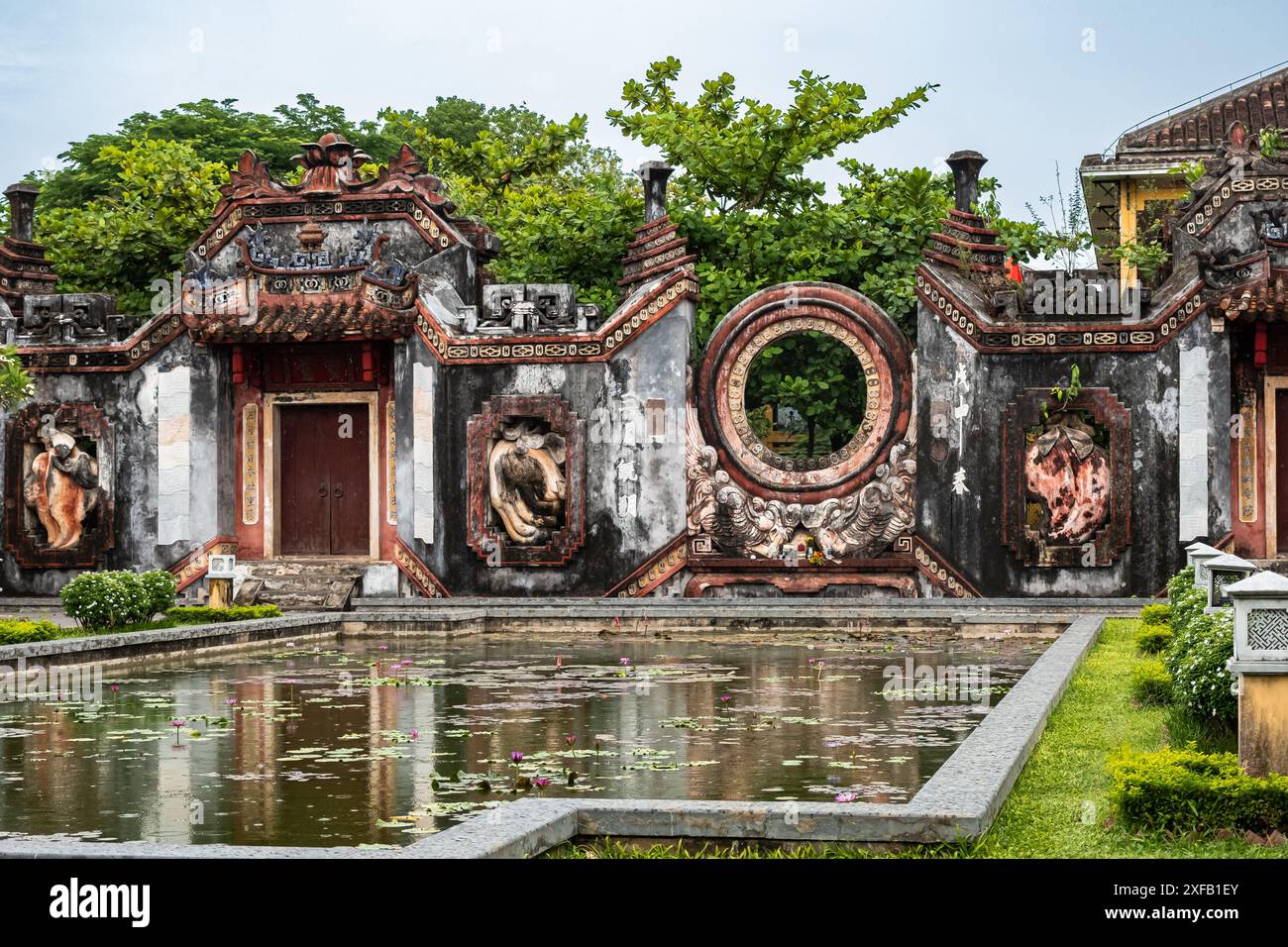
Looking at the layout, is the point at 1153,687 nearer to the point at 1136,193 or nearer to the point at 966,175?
the point at 966,175

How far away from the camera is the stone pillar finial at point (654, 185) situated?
20014 mm

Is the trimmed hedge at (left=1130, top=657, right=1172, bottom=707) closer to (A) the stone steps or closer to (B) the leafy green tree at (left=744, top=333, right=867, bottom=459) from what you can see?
(A) the stone steps

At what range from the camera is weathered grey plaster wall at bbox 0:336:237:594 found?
20.2m

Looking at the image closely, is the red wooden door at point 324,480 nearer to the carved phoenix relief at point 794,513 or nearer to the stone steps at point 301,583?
the stone steps at point 301,583

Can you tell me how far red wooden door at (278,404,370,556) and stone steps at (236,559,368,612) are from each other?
47 centimetres

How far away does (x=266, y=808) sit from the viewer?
22.5 ft

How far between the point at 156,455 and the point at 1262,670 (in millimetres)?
15926

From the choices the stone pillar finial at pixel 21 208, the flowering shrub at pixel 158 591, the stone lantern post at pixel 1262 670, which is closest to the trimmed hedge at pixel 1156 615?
the stone lantern post at pixel 1262 670

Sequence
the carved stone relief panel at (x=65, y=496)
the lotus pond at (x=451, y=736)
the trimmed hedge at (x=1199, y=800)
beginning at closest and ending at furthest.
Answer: the trimmed hedge at (x=1199, y=800) < the lotus pond at (x=451, y=736) < the carved stone relief panel at (x=65, y=496)

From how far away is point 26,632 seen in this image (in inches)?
520

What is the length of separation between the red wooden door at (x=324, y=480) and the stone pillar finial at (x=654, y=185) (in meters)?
4.07

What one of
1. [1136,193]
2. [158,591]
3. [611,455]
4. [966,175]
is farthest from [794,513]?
[1136,193]

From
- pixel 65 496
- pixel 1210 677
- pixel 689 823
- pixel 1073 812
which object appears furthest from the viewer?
pixel 65 496

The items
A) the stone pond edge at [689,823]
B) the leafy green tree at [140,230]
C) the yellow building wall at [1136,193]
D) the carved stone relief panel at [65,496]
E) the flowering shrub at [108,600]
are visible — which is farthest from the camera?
the yellow building wall at [1136,193]
